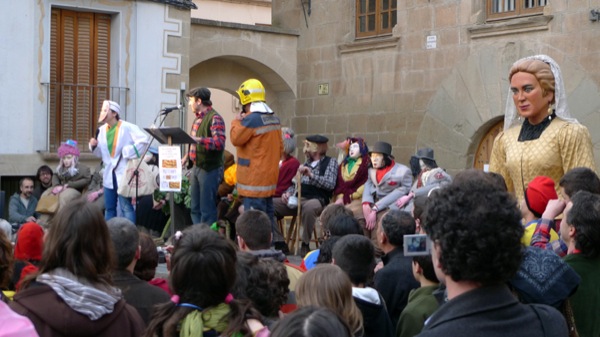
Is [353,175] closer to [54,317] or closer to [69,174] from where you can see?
[69,174]

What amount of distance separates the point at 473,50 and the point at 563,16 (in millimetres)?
1506

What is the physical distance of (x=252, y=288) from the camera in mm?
3758

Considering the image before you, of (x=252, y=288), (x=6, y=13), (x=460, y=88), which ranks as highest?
(x=6, y=13)

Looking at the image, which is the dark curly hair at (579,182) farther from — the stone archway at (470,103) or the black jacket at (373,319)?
the stone archway at (470,103)

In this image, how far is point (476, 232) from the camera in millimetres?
2357

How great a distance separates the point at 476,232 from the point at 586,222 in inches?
67.3

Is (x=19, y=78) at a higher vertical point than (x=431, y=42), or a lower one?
lower

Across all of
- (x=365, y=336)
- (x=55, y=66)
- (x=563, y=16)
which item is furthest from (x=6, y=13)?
(x=365, y=336)

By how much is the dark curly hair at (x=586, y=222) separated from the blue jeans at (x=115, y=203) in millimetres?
6812

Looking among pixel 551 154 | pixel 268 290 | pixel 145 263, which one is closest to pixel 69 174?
pixel 145 263

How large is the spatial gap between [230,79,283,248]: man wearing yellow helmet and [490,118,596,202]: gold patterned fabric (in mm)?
4065

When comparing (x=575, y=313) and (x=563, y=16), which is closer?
(x=575, y=313)

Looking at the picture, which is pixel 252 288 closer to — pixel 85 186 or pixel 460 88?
pixel 85 186

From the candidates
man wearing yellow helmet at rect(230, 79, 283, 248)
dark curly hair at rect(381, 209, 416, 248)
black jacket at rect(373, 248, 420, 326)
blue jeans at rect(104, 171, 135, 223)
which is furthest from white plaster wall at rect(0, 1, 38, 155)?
black jacket at rect(373, 248, 420, 326)
